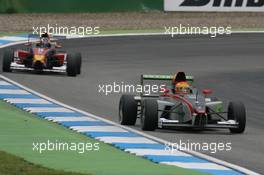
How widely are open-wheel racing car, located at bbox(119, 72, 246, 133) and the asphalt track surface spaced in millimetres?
183

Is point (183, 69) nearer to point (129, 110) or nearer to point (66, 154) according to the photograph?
point (129, 110)

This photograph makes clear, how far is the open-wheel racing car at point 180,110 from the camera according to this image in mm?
18297

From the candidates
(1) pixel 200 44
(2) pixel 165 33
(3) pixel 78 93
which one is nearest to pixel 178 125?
(3) pixel 78 93

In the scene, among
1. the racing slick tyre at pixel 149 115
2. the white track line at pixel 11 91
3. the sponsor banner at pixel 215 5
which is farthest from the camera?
the sponsor banner at pixel 215 5

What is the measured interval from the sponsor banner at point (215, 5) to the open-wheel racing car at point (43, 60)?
13855mm

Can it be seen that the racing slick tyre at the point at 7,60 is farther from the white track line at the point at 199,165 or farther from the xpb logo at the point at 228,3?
the xpb logo at the point at 228,3

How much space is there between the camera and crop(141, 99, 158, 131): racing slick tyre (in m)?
18.2

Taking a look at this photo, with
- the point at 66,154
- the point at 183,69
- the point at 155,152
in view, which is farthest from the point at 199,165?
the point at 183,69

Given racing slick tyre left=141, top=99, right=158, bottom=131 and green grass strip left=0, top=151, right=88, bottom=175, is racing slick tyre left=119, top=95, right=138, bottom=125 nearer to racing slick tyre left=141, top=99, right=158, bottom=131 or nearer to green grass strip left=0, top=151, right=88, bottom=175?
racing slick tyre left=141, top=99, right=158, bottom=131

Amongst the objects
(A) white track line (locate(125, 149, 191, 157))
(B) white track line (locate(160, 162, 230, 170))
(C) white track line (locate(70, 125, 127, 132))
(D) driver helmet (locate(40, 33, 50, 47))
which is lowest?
(B) white track line (locate(160, 162, 230, 170))

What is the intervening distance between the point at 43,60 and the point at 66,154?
12.1 metres

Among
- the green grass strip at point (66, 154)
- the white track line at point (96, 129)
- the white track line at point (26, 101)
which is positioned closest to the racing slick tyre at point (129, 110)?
the white track line at point (96, 129)

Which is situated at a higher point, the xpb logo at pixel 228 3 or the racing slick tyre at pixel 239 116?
the xpb logo at pixel 228 3

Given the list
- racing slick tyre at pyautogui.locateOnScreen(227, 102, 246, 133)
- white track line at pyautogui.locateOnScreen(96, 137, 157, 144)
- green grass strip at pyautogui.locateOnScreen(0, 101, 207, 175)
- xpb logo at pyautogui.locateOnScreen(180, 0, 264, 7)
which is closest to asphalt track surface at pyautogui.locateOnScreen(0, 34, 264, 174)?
racing slick tyre at pyautogui.locateOnScreen(227, 102, 246, 133)
